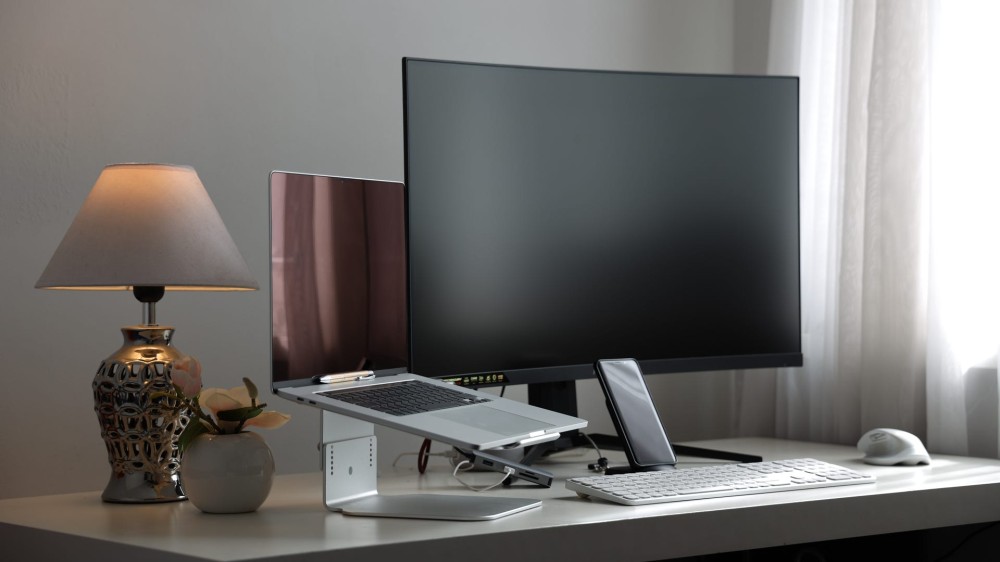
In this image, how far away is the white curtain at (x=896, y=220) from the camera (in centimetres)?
184

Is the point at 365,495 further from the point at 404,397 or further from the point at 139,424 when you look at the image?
the point at 139,424

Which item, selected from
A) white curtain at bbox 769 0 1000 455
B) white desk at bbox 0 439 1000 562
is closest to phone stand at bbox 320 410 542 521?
white desk at bbox 0 439 1000 562

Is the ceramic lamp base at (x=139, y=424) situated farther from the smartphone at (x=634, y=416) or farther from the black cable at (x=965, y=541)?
the black cable at (x=965, y=541)

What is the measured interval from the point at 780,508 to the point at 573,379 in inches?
17.4

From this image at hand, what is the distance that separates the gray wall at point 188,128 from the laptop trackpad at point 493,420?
27.1 inches

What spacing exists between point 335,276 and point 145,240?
25cm

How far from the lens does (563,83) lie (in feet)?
5.51

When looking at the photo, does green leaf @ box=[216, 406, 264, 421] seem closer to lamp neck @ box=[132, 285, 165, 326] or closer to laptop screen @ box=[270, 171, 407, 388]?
laptop screen @ box=[270, 171, 407, 388]

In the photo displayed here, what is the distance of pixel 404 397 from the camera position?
1.35 metres

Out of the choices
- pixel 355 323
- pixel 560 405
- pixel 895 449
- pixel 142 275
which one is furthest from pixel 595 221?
pixel 142 275

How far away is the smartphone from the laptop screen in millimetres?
304

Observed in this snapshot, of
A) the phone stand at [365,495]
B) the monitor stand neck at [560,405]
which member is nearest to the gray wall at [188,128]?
the monitor stand neck at [560,405]

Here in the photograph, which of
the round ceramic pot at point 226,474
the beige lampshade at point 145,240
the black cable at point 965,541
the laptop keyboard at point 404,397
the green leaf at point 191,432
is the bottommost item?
the black cable at point 965,541

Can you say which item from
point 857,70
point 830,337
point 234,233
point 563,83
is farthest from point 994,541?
point 234,233
